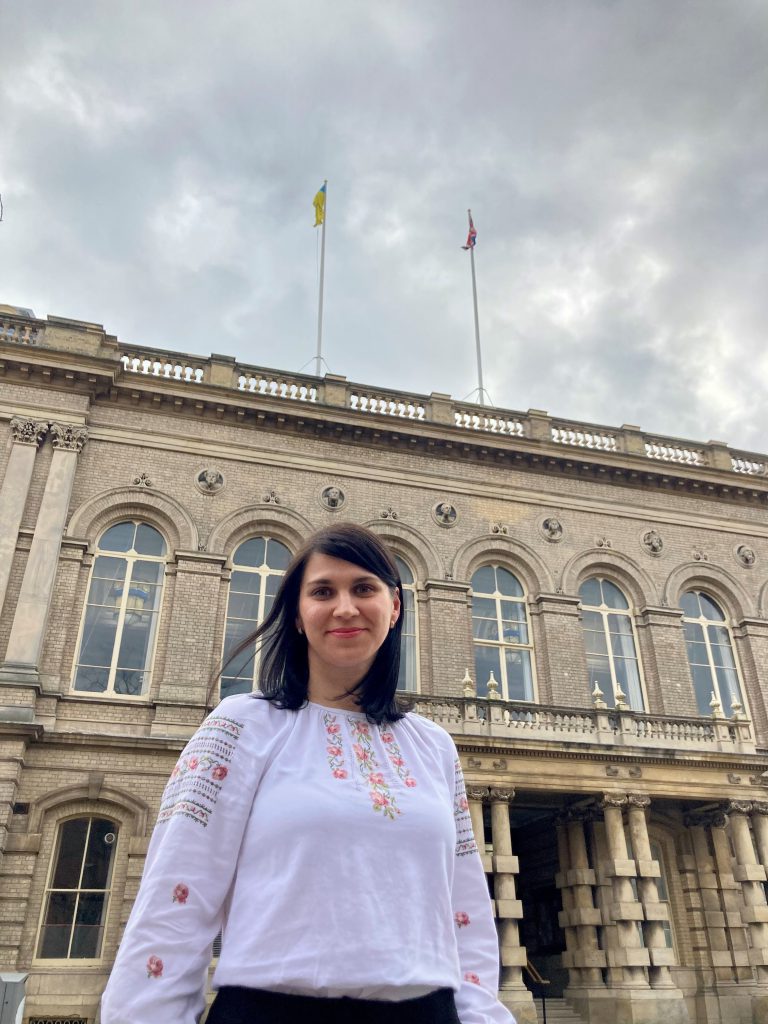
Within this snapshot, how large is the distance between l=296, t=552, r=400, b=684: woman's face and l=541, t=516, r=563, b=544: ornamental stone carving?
18999 millimetres

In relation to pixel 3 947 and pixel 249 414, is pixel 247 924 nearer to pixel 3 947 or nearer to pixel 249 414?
pixel 3 947

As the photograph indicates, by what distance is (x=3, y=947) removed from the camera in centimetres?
1348

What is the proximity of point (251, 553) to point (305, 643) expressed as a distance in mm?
16600

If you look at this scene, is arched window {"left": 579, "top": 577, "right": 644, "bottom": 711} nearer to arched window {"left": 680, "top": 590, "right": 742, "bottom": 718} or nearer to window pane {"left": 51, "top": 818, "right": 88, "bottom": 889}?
arched window {"left": 680, "top": 590, "right": 742, "bottom": 718}

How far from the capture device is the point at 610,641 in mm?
20562

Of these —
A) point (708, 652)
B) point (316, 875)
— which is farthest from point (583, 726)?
point (316, 875)

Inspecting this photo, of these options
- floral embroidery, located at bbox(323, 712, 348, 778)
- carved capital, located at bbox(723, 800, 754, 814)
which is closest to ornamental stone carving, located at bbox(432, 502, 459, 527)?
carved capital, located at bbox(723, 800, 754, 814)

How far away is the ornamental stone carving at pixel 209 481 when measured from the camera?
19.0 metres

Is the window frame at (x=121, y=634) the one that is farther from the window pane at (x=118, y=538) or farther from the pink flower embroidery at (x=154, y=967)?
the pink flower embroidery at (x=154, y=967)

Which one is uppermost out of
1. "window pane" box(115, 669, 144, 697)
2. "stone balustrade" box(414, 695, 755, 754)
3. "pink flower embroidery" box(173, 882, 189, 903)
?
"window pane" box(115, 669, 144, 697)

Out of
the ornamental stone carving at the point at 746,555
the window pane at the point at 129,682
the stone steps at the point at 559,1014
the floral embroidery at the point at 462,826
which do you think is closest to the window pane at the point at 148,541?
the window pane at the point at 129,682

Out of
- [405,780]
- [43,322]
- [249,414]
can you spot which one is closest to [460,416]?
[249,414]

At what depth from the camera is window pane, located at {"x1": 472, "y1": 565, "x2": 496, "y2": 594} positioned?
20219 millimetres

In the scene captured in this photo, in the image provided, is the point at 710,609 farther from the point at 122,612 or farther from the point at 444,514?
the point at 122,612
